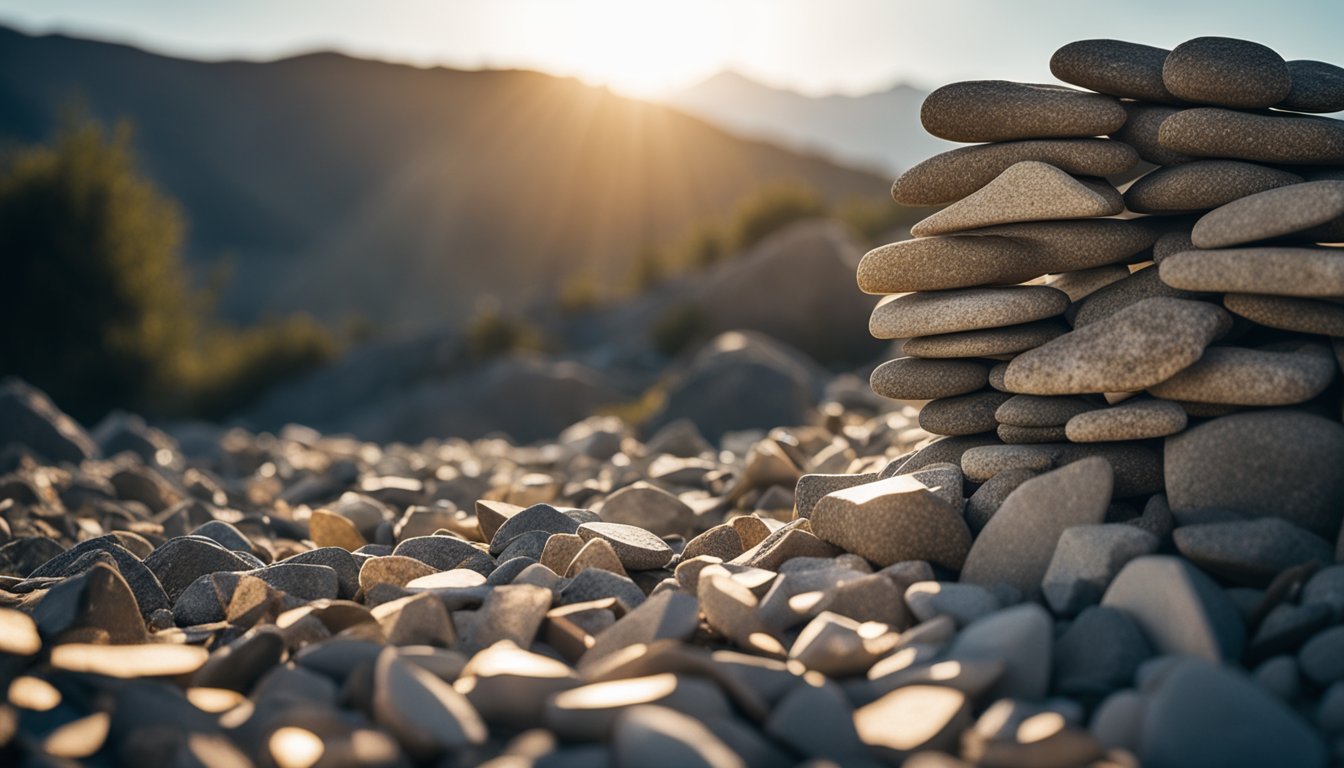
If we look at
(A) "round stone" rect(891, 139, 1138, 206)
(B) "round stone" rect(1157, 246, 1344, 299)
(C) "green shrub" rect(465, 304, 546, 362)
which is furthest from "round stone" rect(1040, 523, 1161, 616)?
(C) "green shrub" rect(465, 304, 546, 362)

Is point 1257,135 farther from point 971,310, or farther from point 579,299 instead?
point 579,299

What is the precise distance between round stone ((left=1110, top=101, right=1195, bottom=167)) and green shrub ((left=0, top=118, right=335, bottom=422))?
1277 cm

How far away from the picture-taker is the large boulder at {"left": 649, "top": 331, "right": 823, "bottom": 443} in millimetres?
7688

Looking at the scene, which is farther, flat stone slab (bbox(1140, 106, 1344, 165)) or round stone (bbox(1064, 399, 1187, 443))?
flat stone slab (bbox(1140, 106, 1344, 165))

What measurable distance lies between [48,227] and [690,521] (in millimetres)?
11946

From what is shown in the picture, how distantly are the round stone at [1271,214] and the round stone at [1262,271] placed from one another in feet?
0.16

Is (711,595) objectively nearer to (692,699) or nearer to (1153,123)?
(692,699)

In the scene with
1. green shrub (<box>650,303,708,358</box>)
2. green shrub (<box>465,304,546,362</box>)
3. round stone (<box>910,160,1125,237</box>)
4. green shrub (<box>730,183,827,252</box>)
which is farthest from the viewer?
green shrub (<box>730,183,827,252</box>)

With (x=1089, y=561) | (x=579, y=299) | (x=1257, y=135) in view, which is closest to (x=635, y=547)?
(x=1089, y=561)

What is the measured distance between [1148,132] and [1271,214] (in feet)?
2.26

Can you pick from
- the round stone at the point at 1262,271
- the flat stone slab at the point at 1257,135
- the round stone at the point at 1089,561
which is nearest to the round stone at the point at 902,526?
the round stone at the point at 1089,561

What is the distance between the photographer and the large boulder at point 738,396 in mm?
7688

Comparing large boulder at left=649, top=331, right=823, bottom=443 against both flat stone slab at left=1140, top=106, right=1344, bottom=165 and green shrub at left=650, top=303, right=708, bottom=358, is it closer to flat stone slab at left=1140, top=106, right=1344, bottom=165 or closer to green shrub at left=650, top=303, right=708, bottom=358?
flat stone slab at left=1140, top=106, right=1344, bottom=165

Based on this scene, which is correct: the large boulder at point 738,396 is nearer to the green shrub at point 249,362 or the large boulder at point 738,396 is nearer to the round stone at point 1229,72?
the round stone at point 1229,72
